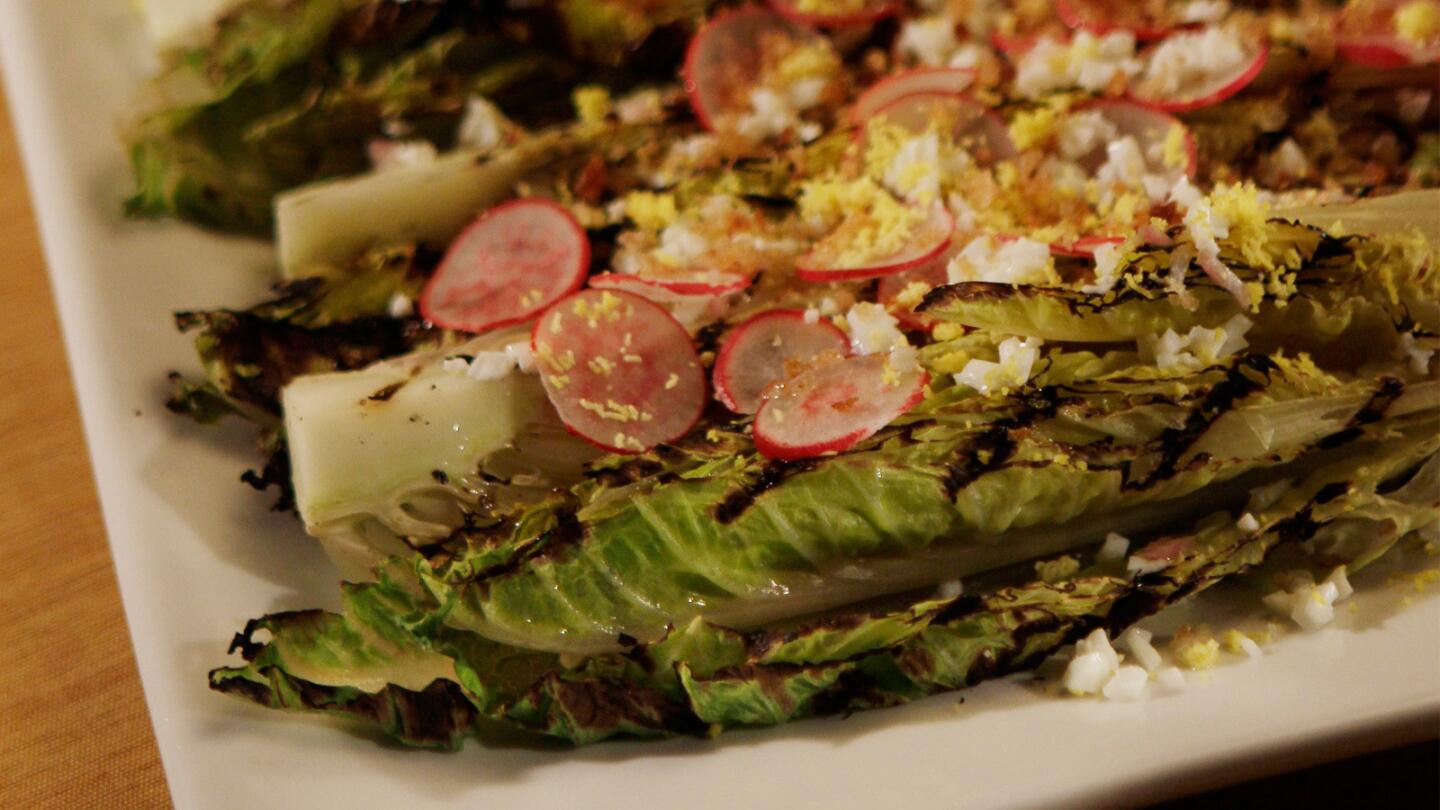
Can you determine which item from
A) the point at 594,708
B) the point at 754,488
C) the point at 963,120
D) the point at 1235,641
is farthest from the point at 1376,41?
the point at 594,708

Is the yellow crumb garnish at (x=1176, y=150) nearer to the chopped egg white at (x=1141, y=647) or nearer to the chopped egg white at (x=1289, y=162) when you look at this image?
the chopped egg white at (x=1289, y=162)

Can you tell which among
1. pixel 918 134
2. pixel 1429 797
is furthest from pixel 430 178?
pixel 1429 797

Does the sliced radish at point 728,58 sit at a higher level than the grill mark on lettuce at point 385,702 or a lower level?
higher

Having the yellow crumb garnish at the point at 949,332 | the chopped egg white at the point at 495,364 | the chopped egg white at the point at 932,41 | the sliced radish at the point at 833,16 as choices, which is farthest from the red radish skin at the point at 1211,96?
the chopped egg white at the point at 495,364

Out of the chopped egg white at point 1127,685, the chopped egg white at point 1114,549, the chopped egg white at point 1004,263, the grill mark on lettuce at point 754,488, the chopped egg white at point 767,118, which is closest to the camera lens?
the chopped egg white at point 1127,685

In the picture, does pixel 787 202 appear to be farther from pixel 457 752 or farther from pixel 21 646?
pixel 21 646

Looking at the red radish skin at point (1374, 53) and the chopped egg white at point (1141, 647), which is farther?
the red radish skin at point (1374, 53)
